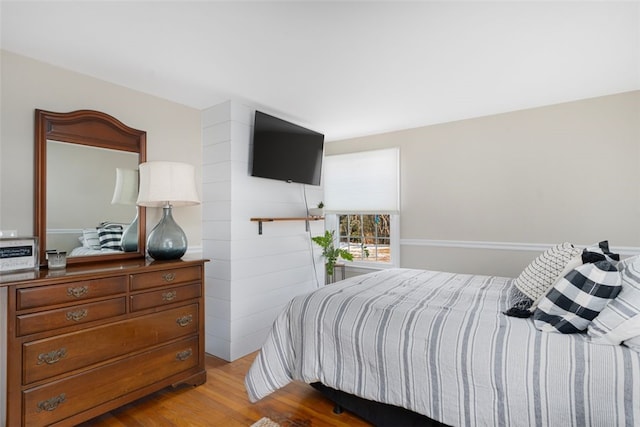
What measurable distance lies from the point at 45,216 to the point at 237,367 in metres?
1.78

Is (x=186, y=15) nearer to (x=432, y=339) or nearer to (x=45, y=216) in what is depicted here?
(x=45, y=216)

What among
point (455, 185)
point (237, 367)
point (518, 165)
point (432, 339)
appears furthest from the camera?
point (455, 185)

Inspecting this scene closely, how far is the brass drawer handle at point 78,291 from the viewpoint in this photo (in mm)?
1771

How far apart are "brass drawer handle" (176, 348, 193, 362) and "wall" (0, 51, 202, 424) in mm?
886

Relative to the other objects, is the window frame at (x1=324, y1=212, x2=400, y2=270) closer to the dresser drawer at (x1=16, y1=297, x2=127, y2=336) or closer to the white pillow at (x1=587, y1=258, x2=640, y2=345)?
the white pillow at (x1=587, y1=258, x2=640, y2=345)

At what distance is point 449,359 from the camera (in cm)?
149

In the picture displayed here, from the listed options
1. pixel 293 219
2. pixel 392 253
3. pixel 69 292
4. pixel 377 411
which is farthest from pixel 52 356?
pixel 392 253

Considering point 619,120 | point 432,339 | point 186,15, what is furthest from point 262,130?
point 619,120

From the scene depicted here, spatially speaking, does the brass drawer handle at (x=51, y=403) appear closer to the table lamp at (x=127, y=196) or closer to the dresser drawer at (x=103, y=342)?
the dresser drawer at (x=103, y=342)

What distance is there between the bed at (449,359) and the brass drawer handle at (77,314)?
102 cm

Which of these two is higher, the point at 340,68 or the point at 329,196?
the point at 340,68

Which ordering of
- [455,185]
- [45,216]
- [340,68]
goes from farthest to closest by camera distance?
1. [455,185]
2. [340,68]
3. [45,216]

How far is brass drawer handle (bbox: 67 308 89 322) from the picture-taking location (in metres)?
1.77

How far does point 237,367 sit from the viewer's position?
2.71 meters
